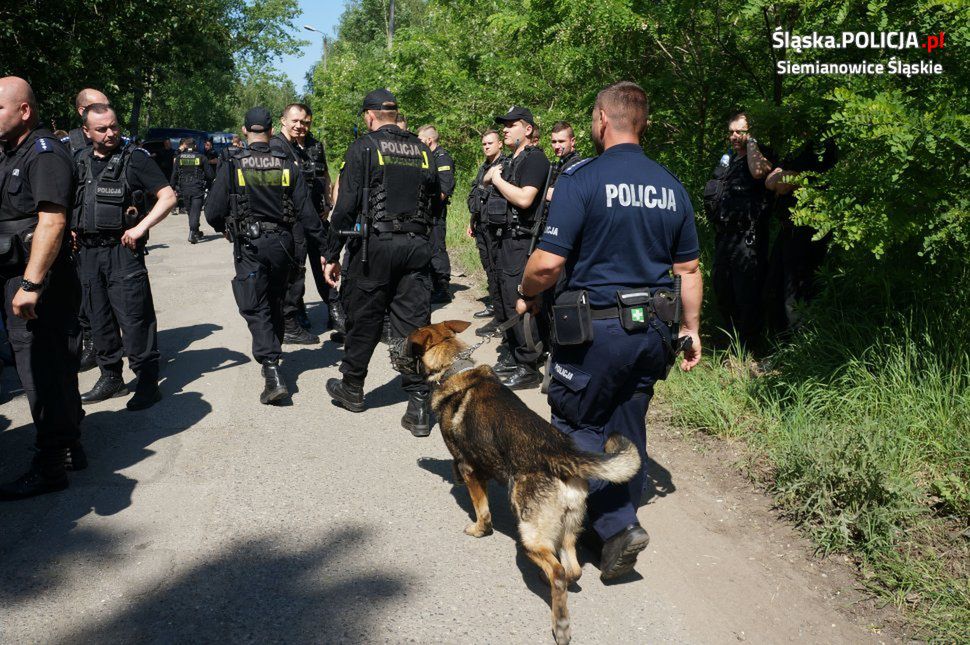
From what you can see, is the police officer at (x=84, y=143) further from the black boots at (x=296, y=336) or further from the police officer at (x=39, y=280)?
the black boots at (x=296, y=336)

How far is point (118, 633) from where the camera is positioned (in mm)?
3059

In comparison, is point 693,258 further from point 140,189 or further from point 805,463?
point 140,189

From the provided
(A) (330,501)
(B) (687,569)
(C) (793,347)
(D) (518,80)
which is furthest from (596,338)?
(D) (518,80)

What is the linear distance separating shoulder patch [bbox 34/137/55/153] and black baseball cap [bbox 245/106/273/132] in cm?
214

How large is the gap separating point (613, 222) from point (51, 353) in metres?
3.33

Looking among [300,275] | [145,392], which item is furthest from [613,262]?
[300,275]

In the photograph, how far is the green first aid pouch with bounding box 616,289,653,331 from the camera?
3.21 meters

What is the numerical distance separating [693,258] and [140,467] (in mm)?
3600

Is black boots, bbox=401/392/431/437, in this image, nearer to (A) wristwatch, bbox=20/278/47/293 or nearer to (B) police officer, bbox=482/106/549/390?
(B) police officer, bbox=482/106/549/390

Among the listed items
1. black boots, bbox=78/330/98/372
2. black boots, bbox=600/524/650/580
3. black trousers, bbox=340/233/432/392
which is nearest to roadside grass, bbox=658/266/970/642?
black boots, bbox=600/524/650/580

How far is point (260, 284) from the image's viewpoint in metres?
6.07

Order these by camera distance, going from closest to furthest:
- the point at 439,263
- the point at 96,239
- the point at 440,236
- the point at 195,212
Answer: the point at 96,239, the point at 439,263, the point at 440,236, the point at 195,212

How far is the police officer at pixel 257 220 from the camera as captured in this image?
6.02 m

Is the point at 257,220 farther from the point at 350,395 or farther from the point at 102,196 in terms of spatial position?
the point at 350,395
